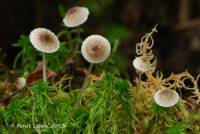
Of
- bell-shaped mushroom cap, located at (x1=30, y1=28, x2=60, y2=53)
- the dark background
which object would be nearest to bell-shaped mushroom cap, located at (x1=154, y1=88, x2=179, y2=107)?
bell-shaped mushroom cap, located at (x1=30, y1=28, x2=60, y2=53)

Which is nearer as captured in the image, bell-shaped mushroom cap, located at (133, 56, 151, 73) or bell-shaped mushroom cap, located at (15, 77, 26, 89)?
bell-shaped mushroom cap, located at (133, 56, 151, 73)

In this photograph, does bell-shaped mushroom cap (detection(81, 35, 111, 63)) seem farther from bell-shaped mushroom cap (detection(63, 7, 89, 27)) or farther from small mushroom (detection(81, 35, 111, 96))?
bell-shaped mushroom cap (detection(63, 7, 89, 27))

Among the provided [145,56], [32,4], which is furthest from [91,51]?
[32,4]

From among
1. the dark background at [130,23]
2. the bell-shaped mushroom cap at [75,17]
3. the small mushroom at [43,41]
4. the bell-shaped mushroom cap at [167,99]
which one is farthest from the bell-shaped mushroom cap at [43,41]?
the dark background at [130,23]

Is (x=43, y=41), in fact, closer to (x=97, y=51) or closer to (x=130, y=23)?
(x=97, y=51)

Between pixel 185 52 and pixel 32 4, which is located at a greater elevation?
pixel 32 4

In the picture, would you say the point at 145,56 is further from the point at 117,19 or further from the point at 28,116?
the point at 117,19

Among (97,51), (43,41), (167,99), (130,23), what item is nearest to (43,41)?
(43,41)

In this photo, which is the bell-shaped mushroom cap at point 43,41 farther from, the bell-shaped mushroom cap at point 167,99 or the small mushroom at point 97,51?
the bell-shaped mushroom cap at point 167,99
